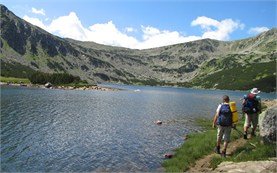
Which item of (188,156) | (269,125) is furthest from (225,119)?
(188,156)

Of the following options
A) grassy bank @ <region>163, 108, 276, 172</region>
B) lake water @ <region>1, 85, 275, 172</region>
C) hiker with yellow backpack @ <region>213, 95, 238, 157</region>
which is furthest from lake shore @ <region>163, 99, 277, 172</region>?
lake water @ <region>1, 85, 275, 172</region>

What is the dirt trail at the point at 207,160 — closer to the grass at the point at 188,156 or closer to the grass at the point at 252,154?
the grass at the point at 252,154

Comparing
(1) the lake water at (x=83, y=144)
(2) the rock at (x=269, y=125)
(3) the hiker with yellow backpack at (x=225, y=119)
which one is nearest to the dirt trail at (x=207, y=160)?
(3) the hiker with yellow backpack at (x=225, y=119)

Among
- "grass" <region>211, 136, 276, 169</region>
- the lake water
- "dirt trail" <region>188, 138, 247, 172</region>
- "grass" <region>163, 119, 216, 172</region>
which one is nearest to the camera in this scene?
"grass" <region>211, 136, 276, 169</region>

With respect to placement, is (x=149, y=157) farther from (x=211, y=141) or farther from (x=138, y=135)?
(x=138, y=135)

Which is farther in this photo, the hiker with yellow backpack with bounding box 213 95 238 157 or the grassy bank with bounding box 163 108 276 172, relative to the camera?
the hiker with yellow backpack with bounding box 213 95 238 157

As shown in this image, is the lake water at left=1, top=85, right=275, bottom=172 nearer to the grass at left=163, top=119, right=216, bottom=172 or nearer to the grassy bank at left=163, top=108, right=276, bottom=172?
the grass at left=163, top=119, right=216, bottom=172

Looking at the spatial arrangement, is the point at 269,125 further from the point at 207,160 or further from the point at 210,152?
the point at 210,152

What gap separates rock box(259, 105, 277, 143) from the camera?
2283 cm

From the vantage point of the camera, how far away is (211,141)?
3139 cm

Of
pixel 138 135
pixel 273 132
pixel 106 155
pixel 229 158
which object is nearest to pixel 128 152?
pixel 106 155

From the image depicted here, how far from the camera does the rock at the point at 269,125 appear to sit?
22828 mm

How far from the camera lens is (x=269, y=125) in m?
23.1

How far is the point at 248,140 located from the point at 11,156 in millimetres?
21537
